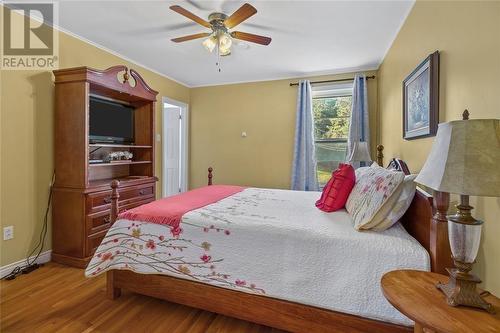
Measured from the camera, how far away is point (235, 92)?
4.74 metres

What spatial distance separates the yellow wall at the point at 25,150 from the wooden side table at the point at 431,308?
318 cm

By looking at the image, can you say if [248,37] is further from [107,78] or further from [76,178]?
[76,178]

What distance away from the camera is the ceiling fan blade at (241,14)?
1980 millimetres

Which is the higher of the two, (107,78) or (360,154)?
(107,78)

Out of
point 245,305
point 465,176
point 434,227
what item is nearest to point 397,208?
point 434,227

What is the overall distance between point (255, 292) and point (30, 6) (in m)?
3.26

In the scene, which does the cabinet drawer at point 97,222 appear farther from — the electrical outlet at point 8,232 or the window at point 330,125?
the window at point 330,125

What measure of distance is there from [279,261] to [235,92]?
3.78m

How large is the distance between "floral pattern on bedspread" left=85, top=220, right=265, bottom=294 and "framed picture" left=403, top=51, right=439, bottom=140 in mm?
1653

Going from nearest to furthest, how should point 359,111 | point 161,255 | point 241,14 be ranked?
point 161,255 → point 241,14 → point 359,111

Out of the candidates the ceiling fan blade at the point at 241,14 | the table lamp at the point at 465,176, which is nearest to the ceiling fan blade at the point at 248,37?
the ceiling fan blade at the point at 241,14

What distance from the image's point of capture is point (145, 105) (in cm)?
367

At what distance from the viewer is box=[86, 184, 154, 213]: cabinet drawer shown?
105 inches

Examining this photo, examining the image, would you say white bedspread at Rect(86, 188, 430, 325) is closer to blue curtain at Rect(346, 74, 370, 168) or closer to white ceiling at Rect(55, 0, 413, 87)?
white ceiling at Rect(55, 0, 413, 87)
